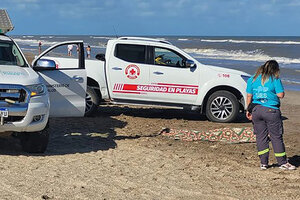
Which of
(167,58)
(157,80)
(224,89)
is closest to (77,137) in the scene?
(157,80)

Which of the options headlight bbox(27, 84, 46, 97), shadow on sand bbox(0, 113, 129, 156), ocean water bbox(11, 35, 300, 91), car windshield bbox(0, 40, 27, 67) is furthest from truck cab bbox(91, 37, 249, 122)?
ocean water bbox(11, 35, 300, 91)

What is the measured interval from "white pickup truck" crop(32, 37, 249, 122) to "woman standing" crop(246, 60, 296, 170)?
4.15 metres

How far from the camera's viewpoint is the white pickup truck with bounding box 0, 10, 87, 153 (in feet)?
22.2

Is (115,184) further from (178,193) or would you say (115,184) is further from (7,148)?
(7,148)

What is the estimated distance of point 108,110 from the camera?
12516 mm

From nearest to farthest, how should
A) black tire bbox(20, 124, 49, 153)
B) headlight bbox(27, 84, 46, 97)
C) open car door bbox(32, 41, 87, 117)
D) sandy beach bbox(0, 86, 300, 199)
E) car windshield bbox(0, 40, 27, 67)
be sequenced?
sandy beach bbox(0, 86, 300, 199), headlight bbox(27, 84, 46, 97), black tire bbox(20, 124, 49, 153), car windshield bbox(0, 40, 27, 67), open car door bbox(32, 41, 87, 117)

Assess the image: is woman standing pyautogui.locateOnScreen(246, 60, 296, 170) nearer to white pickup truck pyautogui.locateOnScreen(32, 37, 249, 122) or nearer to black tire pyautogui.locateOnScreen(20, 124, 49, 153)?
black tire pyautogui.locateOnScreen(20, 124, 49, 153)

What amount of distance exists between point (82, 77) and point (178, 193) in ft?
10.5

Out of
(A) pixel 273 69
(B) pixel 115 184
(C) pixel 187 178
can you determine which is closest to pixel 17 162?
(B) pixel 115 184

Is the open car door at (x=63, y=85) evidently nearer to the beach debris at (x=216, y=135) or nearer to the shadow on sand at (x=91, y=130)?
the shadow on sand at (x=91, y=130)

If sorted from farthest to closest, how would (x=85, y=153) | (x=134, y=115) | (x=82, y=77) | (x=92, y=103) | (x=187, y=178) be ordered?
1. (x=134, y=115)
2. (x=92, y=103)
3. (x=82, y=77)
4. (x=85, y=153)
5. (x=187, y=178)

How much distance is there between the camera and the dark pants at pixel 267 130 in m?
6.77

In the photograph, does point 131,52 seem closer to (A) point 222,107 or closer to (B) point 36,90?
(A) point 222,107

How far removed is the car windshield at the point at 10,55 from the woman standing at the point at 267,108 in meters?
3.52
